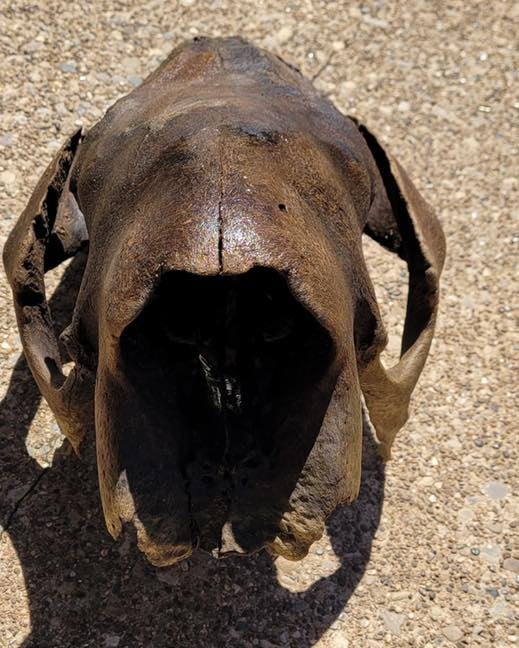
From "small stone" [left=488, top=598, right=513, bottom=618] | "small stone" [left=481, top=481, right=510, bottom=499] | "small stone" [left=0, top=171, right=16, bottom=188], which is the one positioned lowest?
"small stone" [left=488, top=598, right=513, bottom=618]

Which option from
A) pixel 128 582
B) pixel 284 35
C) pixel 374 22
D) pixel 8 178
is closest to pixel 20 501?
pixel 128 582

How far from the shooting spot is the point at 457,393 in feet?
11.8

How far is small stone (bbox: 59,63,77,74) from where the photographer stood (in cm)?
416

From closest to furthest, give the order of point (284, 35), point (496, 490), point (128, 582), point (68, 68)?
point (128, 582) → point (496, 490) → point (68, 68) → point (284, 35)

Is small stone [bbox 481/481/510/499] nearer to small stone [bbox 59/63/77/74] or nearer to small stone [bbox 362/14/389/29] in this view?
small stone [bbox 362/14/389/29]

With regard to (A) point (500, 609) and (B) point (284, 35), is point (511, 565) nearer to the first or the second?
(A) point (500, 609)

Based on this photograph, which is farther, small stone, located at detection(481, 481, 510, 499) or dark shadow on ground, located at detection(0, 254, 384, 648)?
small stone, located at detection(481, 481, 510, 499)

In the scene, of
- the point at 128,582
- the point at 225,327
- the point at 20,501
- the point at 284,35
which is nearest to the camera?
the point at 225,327

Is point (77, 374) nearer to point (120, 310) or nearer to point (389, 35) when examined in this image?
point (120, 310)

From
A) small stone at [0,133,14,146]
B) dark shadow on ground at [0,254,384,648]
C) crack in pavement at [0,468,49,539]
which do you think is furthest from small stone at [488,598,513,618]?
small stone at [0,133,14,146]

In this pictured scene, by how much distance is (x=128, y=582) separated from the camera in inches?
119

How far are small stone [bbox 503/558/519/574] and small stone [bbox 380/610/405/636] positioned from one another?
0.40 m

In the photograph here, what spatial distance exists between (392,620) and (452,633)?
19 cm

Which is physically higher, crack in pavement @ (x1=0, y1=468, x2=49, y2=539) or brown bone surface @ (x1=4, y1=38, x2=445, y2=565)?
brown bone surface @ (x1=4, y1=38, x2=445, y2=565)
